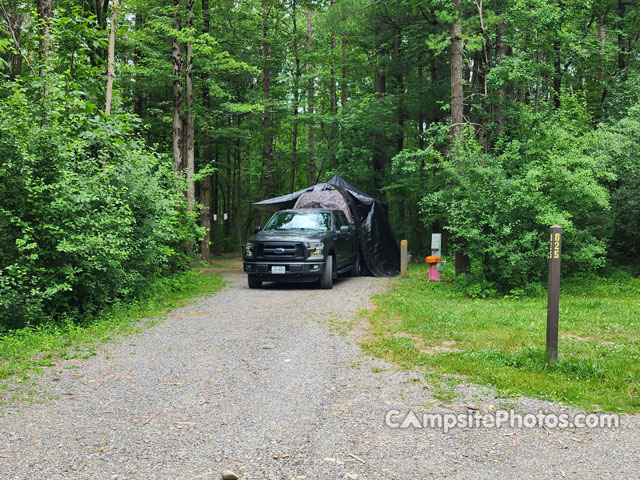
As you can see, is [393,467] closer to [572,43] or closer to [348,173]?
[572,43]

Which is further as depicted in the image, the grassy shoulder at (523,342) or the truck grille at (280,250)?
the truck grille at (280,250)

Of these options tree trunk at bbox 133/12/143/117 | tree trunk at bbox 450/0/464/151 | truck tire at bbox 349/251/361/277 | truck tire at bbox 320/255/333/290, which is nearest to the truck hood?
truck tire at bbox 320/255/333/290

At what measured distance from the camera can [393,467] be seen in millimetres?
3324

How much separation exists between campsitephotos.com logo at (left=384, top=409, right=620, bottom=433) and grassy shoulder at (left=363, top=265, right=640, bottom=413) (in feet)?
0.80

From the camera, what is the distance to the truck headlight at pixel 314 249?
482 inches

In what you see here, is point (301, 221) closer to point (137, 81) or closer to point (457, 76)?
point (457, 76)

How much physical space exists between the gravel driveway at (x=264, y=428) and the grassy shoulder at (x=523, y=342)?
388 millimetres

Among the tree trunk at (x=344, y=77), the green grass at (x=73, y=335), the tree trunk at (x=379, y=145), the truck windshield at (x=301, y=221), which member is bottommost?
the green grass at (x=73, y=335)

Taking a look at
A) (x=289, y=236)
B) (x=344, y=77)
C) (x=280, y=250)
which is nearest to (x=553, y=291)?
(x=280, y=250)

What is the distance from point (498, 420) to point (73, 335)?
5.62 m

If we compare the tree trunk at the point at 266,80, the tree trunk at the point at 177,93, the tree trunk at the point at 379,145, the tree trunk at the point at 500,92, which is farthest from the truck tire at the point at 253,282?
the tree trunk at the point at 379,145

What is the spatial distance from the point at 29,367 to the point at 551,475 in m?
5.19

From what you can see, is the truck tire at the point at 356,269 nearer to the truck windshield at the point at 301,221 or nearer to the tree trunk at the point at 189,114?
the truck windshield at the point at 301,221

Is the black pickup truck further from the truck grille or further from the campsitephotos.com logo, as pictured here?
the campsitephotos.com logo
